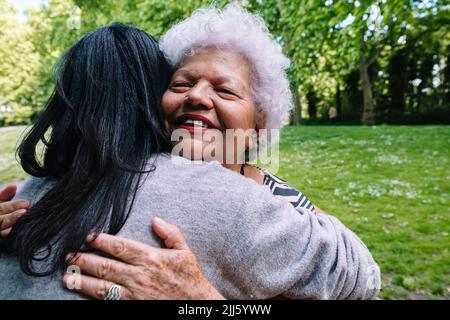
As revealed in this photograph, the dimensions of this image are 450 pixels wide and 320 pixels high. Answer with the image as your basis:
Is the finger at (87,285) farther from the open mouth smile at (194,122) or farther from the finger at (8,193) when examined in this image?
the open mouth smile at (194,122)

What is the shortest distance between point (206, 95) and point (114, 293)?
1055 mm

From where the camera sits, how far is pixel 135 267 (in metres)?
1.15

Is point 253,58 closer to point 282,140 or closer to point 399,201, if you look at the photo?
point 399,201

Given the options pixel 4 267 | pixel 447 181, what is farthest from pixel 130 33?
pixel 447 181

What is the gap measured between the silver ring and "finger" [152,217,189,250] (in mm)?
197

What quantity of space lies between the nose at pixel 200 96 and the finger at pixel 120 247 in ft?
2.83

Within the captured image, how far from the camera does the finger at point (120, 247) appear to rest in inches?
44.8

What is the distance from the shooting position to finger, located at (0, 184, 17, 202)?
1590mm

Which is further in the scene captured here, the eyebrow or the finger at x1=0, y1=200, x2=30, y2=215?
the eyebrow

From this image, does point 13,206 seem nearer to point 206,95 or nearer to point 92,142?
point 92,142

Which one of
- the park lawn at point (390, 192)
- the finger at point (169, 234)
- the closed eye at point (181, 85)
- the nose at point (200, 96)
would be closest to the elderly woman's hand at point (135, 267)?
the finger at point (169, 234)

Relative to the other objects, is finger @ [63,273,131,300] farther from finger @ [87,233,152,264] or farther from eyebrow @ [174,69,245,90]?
eyebrow @ [174,69,245,90]

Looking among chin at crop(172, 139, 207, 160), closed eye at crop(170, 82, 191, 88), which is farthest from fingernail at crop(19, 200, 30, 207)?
closed eye at crop(170, 82, 191, 88)

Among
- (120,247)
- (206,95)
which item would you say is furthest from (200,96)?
(120,247)
